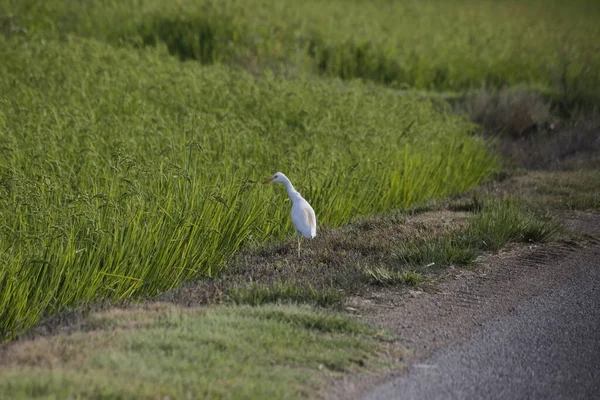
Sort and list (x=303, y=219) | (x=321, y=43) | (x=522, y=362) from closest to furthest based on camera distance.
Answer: (x=522, y=362)
(x=303, y=219)
(x=321, y=43)

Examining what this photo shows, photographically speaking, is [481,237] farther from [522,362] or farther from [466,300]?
[522,362]

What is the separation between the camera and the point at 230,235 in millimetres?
8805

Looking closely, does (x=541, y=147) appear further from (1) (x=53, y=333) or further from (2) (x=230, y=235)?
(1) (x=53, y=333)

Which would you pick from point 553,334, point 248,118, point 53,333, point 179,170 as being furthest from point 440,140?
point 53,333

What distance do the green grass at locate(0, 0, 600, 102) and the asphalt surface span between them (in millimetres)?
12850

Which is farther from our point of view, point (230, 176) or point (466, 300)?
point (230, 176)

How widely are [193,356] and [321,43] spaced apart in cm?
1824

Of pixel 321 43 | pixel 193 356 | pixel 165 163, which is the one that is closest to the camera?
pixel 193 356

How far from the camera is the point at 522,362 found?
20.5 feet

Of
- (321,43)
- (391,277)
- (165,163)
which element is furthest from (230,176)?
(321,43)

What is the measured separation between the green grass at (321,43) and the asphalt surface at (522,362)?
42.2ft

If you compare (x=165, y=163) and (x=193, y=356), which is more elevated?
(x=193, y=356)

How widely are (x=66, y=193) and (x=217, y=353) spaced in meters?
3.51

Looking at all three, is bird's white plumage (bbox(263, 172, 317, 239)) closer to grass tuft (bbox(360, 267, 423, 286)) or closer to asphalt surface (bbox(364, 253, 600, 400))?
grass tuft (bbox(360, 267, 423, 286))
